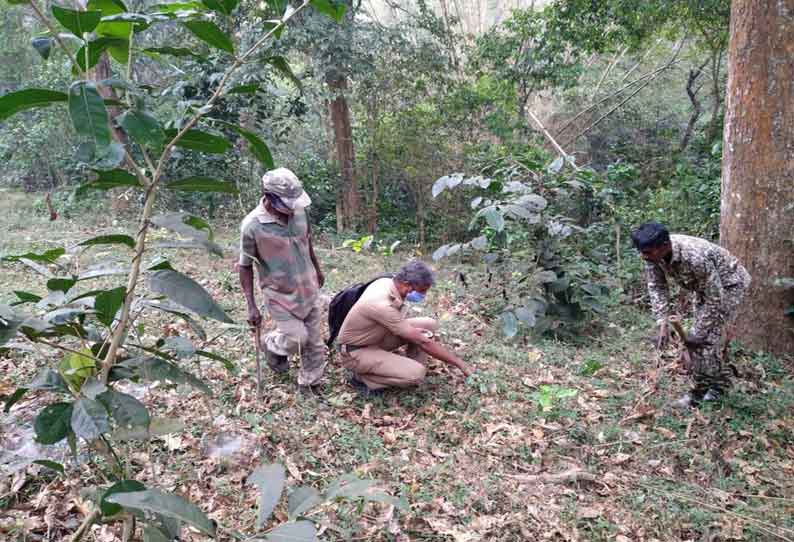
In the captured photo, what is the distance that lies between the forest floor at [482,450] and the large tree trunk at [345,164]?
6475 millimetres

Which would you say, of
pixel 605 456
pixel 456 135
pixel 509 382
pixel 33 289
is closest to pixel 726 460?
pixel 605 456

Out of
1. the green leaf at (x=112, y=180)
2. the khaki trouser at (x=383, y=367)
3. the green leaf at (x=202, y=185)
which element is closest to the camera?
the green leaf at (x=112, y=180)

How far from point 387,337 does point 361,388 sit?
18.1 inches

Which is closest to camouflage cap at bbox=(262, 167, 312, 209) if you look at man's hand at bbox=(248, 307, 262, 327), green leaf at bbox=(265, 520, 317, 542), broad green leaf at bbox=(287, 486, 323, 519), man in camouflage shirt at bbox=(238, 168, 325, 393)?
man in camouflage shirt at bbox=(238, 168, 325, 393)

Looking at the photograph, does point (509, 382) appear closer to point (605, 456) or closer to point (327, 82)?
point (605, 456)

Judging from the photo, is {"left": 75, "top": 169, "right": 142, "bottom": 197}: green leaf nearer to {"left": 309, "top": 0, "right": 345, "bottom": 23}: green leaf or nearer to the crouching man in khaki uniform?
{"left": 309, "top": 0, "right": 345, "bottom": 23}: green leaf

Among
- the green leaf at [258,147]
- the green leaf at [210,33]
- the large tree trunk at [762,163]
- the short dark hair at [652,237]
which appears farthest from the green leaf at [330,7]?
the large tree trunk at [762,163]

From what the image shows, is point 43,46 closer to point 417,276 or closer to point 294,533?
point 294,533

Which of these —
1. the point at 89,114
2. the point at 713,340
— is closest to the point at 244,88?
the point at 89,114

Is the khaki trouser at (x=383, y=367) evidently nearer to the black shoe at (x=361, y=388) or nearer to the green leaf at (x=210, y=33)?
the black shoe at (x=361, y=388)

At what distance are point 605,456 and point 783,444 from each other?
1.29 meters

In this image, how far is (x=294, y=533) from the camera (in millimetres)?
1122

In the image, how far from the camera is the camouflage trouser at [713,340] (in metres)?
4.01

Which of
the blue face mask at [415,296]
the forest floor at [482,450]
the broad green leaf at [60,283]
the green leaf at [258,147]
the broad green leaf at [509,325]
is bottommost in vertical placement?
the forest floor at [482,450]
